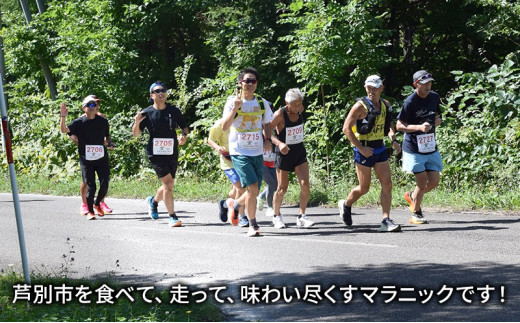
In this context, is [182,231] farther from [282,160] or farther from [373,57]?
[373,57]

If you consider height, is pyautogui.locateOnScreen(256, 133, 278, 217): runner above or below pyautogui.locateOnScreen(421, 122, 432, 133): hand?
below

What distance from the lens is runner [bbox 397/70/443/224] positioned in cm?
1021

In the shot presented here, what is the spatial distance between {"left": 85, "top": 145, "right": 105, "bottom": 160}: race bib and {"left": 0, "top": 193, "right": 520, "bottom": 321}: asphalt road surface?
1067 millimetres

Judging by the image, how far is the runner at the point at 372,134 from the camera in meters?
9.84

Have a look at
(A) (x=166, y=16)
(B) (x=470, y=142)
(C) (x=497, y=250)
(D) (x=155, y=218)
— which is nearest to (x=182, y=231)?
(D) (x=155, y=218)

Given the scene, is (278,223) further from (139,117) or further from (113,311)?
(113,311)

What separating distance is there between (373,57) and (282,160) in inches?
251

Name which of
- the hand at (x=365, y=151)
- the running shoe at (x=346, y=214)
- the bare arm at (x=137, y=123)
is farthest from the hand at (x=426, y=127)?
the bare arm at (x=137, y=123)

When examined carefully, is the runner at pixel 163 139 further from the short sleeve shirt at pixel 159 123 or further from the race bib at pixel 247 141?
the race bib at pixel 247 141

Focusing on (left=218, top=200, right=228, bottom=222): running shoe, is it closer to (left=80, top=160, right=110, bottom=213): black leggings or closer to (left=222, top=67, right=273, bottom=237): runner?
(left=222, top=67, right=273, bottom=237): runner

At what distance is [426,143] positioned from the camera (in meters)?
10.4

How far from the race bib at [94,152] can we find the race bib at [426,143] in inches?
209

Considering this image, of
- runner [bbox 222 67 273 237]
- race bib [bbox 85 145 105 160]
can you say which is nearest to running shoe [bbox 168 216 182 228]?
runner [bbox 222 67 273 237]

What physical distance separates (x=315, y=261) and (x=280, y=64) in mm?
12988
